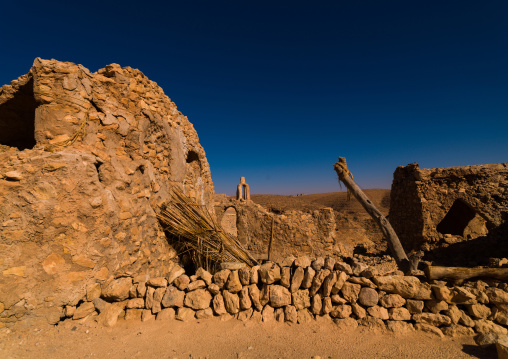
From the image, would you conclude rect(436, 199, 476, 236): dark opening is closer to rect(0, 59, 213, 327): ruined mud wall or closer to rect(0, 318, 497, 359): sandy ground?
rect(0, 318, 497, 359): sandy ground

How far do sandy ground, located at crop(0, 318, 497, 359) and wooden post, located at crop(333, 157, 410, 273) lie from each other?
7.49 feet

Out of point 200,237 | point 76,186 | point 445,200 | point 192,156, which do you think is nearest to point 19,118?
point 76,186

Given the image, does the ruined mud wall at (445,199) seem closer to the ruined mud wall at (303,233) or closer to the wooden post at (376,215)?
the ruined mud wall at (303,233)

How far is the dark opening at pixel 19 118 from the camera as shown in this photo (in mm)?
3779

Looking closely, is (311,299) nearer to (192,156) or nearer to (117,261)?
(117,261)

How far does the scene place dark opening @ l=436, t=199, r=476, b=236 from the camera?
10.3m

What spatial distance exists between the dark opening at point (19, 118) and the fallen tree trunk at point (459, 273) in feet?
20.8

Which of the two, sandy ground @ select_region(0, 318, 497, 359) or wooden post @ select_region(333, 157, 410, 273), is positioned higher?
wooden post @ select_region(333, 157, 410, 273)

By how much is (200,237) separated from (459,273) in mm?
3532

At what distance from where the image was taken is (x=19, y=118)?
4.13 metres

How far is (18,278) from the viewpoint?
2.22m

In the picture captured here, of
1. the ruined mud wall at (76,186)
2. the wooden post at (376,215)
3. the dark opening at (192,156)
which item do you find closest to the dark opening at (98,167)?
the ruined mud wall at (76,186)

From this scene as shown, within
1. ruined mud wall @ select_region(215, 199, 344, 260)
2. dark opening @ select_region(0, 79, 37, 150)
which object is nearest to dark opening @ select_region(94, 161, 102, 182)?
dark opening @ select_region(0, 79, 37, 150)

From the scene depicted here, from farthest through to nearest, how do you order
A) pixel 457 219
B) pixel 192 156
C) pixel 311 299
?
pixel 457 219
pixel 192 156
pixel 311 299
